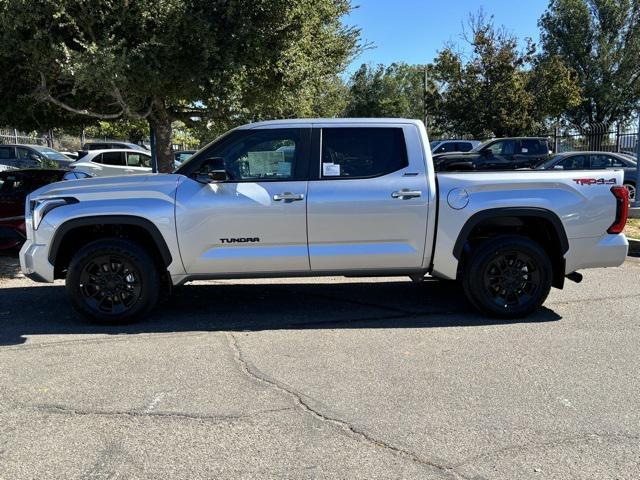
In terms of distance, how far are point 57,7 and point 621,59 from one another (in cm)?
3691

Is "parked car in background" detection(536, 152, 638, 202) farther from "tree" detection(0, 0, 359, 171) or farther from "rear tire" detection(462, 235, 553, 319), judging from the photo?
"rear tire" detection(462, 235, 553, 319)

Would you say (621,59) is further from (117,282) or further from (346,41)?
(117,282)

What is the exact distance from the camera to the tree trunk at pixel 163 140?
1152 cm

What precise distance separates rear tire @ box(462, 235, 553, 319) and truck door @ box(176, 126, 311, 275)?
66.9 inches

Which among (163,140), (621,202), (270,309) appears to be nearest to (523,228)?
(621,202)

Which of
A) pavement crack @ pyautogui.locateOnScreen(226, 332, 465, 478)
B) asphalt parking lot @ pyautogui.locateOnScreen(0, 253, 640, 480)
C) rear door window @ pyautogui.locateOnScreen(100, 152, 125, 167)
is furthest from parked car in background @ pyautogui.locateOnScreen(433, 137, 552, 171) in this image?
pavement crack @ pyautogui.locateOnScreen(226, 332, 465, 478)

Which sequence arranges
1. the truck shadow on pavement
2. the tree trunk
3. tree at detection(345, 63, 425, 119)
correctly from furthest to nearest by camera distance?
1. tree at detection(345, 63, 425, 119)
2. the tree trunk
3. the truck shadow on pavement

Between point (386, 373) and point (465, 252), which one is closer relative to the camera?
point (386, 373)

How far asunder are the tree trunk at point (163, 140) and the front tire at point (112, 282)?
654 centimetres

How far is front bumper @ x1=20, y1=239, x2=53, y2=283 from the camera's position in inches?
213

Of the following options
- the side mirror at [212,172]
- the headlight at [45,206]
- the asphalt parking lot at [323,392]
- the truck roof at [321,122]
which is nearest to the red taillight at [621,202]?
the asphalt parking lot at [323,392]

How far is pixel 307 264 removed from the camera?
5.51 metres

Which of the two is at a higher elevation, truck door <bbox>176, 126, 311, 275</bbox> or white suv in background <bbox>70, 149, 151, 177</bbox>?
white suv in background <bbox>70, 149, 151, 177</bbox>

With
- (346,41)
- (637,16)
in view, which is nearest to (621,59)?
(637,16)
